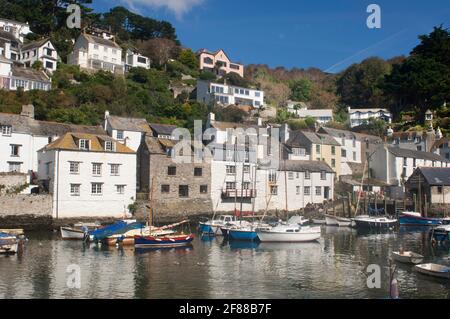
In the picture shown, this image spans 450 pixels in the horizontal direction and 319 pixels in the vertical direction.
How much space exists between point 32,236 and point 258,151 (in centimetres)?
3687

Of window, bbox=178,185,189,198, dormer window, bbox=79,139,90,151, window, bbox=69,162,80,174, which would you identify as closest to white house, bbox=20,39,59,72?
dormer window, bbox=79,139,90,151

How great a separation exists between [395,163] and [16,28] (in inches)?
3003

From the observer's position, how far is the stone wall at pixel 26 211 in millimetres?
48969

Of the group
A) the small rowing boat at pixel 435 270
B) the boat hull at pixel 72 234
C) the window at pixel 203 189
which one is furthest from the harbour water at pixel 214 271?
the window at pixel 203 189

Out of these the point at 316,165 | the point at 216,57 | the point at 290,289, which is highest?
the point at 216,57

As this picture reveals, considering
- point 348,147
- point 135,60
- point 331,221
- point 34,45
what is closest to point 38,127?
point 34,45

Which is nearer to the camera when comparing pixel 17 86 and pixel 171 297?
pixel 171 297

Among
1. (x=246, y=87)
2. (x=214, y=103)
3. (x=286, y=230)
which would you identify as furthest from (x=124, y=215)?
(x=246, y=87)

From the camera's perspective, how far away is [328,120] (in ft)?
364

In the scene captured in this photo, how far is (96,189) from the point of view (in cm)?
5534

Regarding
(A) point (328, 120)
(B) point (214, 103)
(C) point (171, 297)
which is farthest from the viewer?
(A) point (328, 120)

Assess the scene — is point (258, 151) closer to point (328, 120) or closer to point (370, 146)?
point (370, 146)

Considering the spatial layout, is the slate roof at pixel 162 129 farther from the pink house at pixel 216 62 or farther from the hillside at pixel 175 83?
the pink house at pixel 216 62

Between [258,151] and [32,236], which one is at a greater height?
[258,151]
